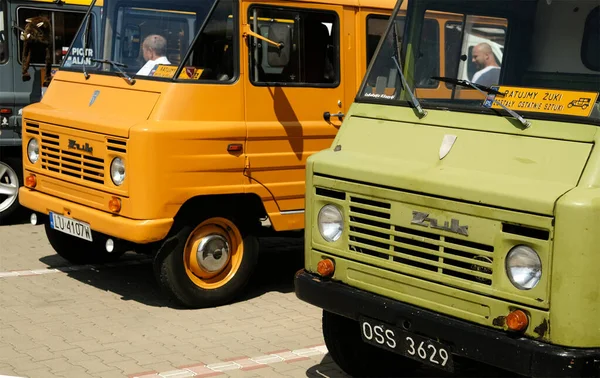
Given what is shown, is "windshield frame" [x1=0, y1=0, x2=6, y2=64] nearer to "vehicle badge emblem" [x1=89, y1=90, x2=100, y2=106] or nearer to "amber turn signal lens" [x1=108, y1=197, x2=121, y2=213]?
"vehicle badge emblem" [x1=89, y1=90, x2=100, y2=106]

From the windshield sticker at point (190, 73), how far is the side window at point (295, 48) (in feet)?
1.37

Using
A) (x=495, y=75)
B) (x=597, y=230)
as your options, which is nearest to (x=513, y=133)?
(x=495, y=75)

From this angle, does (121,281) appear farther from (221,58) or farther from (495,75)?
(495,75)

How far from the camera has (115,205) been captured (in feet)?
24.2

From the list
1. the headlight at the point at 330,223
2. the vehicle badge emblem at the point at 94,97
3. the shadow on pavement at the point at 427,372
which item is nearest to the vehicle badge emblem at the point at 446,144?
the headlight at the point at 330,223

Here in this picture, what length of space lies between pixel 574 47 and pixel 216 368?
2.86 meters

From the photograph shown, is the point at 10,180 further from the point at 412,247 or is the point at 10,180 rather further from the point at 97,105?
the point at 412,247

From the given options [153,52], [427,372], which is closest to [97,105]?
[153,52]

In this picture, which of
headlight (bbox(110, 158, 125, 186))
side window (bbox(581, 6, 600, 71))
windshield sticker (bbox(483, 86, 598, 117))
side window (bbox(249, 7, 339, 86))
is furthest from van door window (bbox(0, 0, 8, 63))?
side window (bbox(581, 6, 600, 71))

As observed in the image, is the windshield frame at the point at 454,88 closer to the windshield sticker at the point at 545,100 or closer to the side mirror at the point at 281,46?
the windshield sticker at the point at 545,100

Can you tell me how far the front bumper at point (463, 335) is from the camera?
14.4ft

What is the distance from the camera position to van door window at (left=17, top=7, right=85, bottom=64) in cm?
1099

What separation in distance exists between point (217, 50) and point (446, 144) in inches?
114

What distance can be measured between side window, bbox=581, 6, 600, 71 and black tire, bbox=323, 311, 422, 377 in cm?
199
